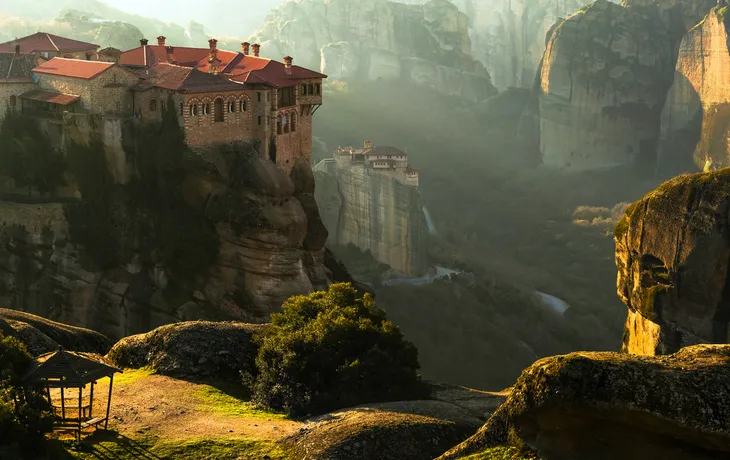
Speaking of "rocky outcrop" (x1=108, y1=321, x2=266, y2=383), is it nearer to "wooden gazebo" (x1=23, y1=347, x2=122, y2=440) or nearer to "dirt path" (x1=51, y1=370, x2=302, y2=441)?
"dirt path" (x1=51, y1=370, x2=302, y2=441)

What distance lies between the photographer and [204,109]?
38719 millimetres

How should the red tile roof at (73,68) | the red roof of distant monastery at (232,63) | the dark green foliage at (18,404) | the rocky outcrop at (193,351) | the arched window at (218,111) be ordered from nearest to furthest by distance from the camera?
the dark green foliage at (18,404) < the rocky outcrop at (193,351) < the arched window at (218,111) < the red tile roof at (73,68) < the red roof of distant monastery at (232,63)

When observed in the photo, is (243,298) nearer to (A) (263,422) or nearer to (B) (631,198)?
(A) (263,422)

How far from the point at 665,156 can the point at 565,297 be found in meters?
36.0

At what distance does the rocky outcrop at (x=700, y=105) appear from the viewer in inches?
3533

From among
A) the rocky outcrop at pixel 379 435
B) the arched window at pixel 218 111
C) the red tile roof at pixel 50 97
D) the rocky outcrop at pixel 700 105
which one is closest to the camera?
the rocky outcrop at pixel 379 435

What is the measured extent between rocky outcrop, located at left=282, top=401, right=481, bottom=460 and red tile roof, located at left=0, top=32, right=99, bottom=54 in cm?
3335

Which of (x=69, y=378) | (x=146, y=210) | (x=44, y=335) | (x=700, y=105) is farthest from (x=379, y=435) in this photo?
(x=700, y=105)

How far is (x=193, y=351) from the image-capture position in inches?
835

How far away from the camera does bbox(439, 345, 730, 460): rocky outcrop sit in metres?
11.5

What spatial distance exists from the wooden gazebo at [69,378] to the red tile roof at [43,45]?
104 ft

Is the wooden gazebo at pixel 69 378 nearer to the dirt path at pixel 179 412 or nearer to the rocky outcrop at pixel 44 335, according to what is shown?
the dirt path at pixel 179 412

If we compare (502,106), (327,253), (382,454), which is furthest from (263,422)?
(502,106)

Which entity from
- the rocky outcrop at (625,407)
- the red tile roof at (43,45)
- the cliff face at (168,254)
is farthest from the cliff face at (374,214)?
the rocky outcrop at (625,407)
